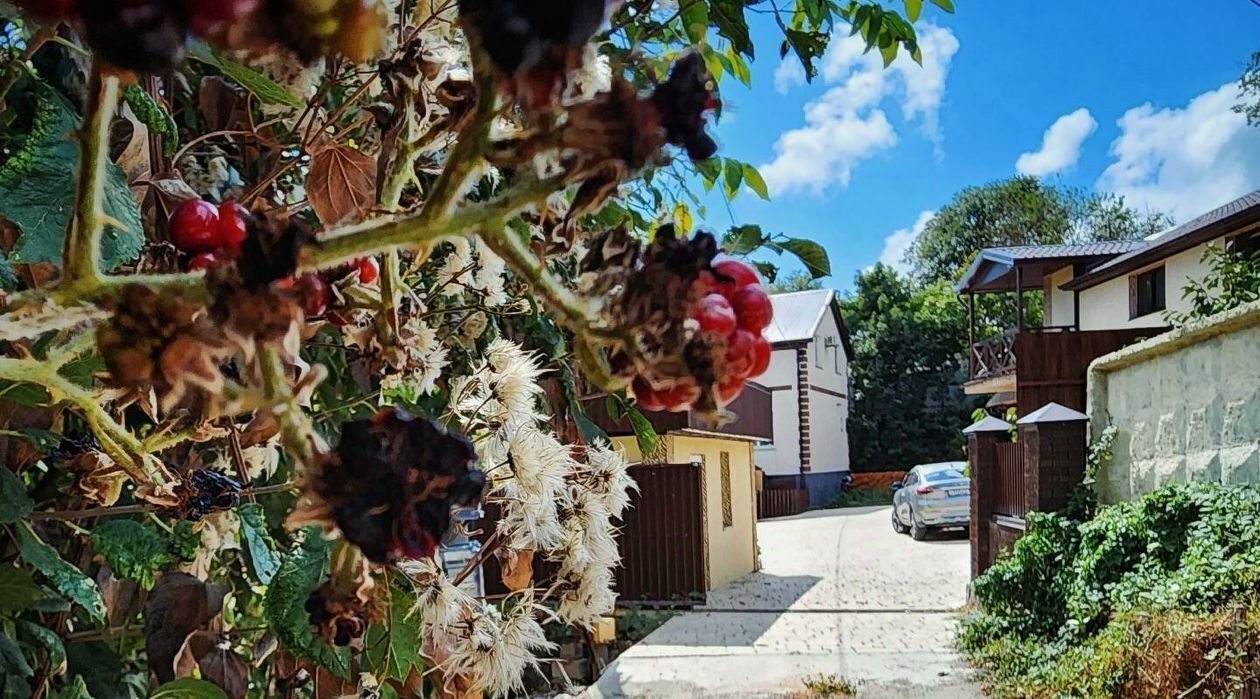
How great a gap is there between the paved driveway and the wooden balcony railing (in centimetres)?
356

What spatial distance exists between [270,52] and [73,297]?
12 centimetres

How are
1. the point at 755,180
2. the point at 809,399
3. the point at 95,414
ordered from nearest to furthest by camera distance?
the point at 95,414
the point at 755,180
the point at 809,399

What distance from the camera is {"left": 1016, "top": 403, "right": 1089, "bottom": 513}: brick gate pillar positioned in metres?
6.80

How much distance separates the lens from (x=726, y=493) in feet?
36.7

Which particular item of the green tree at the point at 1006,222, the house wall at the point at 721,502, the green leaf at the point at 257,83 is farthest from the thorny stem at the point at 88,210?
the green tree at the point at 1006,222

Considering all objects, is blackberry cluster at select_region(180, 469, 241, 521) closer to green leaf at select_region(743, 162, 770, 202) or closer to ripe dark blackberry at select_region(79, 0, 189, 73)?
ripe dark blackberry at select_region(79, 0, 189, 73)

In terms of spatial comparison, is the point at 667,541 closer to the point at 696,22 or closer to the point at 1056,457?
the point at 1056,457

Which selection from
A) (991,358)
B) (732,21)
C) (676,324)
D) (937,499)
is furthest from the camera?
(991,358)

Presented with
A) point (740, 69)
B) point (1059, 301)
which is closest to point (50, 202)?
point (740, 69)

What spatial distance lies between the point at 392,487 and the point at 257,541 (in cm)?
60

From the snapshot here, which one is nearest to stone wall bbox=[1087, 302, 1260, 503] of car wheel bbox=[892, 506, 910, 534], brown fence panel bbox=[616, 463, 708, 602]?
brown fence panel bbox=[616, 463, 708, 602]

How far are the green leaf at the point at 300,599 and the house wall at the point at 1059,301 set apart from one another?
17529 mm

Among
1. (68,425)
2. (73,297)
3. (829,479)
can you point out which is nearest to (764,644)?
(68,425)

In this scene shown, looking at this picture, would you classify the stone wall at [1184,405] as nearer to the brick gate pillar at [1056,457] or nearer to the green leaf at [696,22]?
the brick gate pillar at [1056,457]
